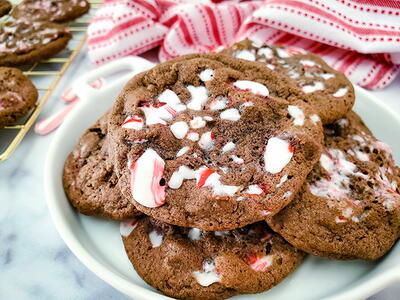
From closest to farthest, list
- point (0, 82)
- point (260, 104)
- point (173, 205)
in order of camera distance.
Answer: point (173, 205)
point (260, 104)
point (0, 82)

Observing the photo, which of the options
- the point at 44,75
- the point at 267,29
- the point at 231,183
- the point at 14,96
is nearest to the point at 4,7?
the point at 44,75

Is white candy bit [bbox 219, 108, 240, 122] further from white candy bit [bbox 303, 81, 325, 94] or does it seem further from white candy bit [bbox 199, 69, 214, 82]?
white candy bit [bbox 303, 81, 325, 94]

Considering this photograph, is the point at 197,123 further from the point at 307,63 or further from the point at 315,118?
the point at 307,63

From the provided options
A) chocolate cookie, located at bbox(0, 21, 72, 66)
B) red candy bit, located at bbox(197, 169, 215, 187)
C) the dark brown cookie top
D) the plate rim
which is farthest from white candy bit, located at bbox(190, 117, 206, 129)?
chocolate cookie, located at bbox(0, 21, 72, 66)

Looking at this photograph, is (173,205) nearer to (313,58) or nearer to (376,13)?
(313,58)

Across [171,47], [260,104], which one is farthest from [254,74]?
[171,47]
